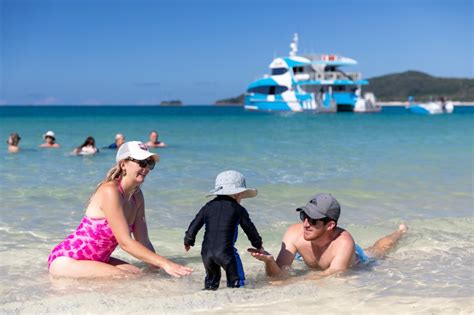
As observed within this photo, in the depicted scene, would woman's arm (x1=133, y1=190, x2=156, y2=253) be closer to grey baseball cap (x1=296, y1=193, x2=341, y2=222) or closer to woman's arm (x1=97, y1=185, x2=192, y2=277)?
woman's arm (x1=97, y1=185, x2=192, y2=277)

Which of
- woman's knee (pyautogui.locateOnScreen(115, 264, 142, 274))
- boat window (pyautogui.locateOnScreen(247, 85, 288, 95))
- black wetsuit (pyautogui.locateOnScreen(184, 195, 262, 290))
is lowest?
woman's knee (pyautogui.locateOnScreen(115, 264, 142, 274))

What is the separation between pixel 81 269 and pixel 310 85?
6473cm

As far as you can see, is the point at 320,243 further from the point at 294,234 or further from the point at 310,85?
the point at 310,85

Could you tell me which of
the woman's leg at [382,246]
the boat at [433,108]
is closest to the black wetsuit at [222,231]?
the woman's leg at [382,246]

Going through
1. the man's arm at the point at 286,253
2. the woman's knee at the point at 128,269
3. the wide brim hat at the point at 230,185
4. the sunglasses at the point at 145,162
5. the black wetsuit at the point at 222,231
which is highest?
the sunglasses at the point at 145,162

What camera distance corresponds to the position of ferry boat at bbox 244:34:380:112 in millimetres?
66625

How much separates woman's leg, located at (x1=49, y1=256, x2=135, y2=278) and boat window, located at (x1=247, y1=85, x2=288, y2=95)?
206 ft

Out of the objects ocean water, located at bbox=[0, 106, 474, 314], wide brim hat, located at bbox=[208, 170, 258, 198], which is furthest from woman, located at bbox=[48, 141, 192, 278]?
wide brim hat, located at bbox=[208, 170, 258, 198]

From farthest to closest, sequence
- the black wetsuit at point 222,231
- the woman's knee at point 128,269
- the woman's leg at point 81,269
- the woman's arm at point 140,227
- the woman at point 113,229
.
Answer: the woman's arm at point 140,227 < the woman's knee at point 128,269 < the woman's leg at point 81,269 < the woman at point 113,229 < the black wetsuit at point 222,231

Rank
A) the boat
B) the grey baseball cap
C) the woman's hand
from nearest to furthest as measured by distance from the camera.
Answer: the woman's hand
the grey baseball cap
the boat

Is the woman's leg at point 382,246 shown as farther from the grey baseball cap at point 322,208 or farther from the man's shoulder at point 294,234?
the grey baseball cap at point 322,208

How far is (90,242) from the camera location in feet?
16.4

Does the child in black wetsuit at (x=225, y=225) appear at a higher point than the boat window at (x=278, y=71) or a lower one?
lower

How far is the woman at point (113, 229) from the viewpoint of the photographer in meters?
4.73
